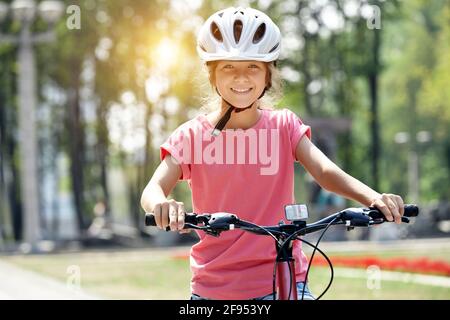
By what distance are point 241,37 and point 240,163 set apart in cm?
43

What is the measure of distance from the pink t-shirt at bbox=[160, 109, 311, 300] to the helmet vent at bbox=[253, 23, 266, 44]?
31cm

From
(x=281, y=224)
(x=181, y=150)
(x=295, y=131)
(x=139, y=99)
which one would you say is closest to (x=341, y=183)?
(x=295, y=131)

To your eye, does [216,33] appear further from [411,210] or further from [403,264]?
[403,264]

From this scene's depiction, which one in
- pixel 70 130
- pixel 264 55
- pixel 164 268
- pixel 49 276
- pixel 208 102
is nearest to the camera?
pixel 264 55

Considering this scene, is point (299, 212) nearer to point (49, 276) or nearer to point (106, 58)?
point (49, 276)

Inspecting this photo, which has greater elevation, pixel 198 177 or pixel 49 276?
pixel 198 177

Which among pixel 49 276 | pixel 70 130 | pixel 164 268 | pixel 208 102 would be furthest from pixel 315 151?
pixel 70 130

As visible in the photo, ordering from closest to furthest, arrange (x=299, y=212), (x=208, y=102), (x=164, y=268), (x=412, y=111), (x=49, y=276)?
(x=299, y=212) → (x=208, y=102) → (x=49, y=276) → (x=164, y=268) → (x=412, y=111)

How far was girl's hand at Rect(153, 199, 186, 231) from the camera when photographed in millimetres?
2861

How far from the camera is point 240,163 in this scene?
3424mm

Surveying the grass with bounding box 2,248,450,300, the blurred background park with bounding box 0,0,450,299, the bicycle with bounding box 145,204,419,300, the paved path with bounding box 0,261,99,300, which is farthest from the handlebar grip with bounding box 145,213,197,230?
the blurred background park with bounding box 0,0,450,299

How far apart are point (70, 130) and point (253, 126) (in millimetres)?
30652

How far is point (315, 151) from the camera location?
3455mm

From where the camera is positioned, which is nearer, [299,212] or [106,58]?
[299,212]
